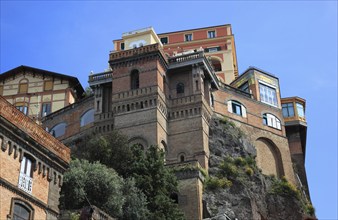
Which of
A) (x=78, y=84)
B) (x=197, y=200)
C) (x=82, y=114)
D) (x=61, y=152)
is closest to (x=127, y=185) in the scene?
(x=197, y=200)

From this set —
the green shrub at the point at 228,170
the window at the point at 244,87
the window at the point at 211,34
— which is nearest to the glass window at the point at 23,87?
the window at the point at 211,34

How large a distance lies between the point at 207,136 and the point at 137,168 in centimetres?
1196

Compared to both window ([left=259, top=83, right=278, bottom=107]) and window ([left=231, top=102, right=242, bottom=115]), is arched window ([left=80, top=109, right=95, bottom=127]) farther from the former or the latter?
window ([left=259, top=83, right=278, bottom=107])

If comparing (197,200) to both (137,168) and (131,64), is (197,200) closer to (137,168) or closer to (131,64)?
(137,168)

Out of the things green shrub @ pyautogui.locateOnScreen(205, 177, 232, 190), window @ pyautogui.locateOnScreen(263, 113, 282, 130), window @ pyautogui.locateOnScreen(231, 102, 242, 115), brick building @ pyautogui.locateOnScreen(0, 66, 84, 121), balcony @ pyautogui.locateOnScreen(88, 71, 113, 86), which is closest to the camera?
green shrub @ pyautogui.locateOnScreen(205, 177, 232, 190)

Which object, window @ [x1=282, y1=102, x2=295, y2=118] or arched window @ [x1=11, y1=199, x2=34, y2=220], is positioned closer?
arched window @ [x1=11, y1=199, x2=34, y2=220]

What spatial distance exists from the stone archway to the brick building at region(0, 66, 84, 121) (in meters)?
22.1

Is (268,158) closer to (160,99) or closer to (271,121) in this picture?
(271,121)

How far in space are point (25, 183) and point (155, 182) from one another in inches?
649

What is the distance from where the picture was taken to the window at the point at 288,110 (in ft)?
219

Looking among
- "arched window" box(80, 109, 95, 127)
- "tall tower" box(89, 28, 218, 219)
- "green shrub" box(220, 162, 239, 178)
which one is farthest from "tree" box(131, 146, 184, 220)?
"arched window" box(80, 109, 95, 127)

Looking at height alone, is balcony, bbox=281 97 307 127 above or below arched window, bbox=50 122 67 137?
above

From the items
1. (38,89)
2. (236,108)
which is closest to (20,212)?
(236,108)

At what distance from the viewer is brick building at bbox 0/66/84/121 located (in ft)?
218
